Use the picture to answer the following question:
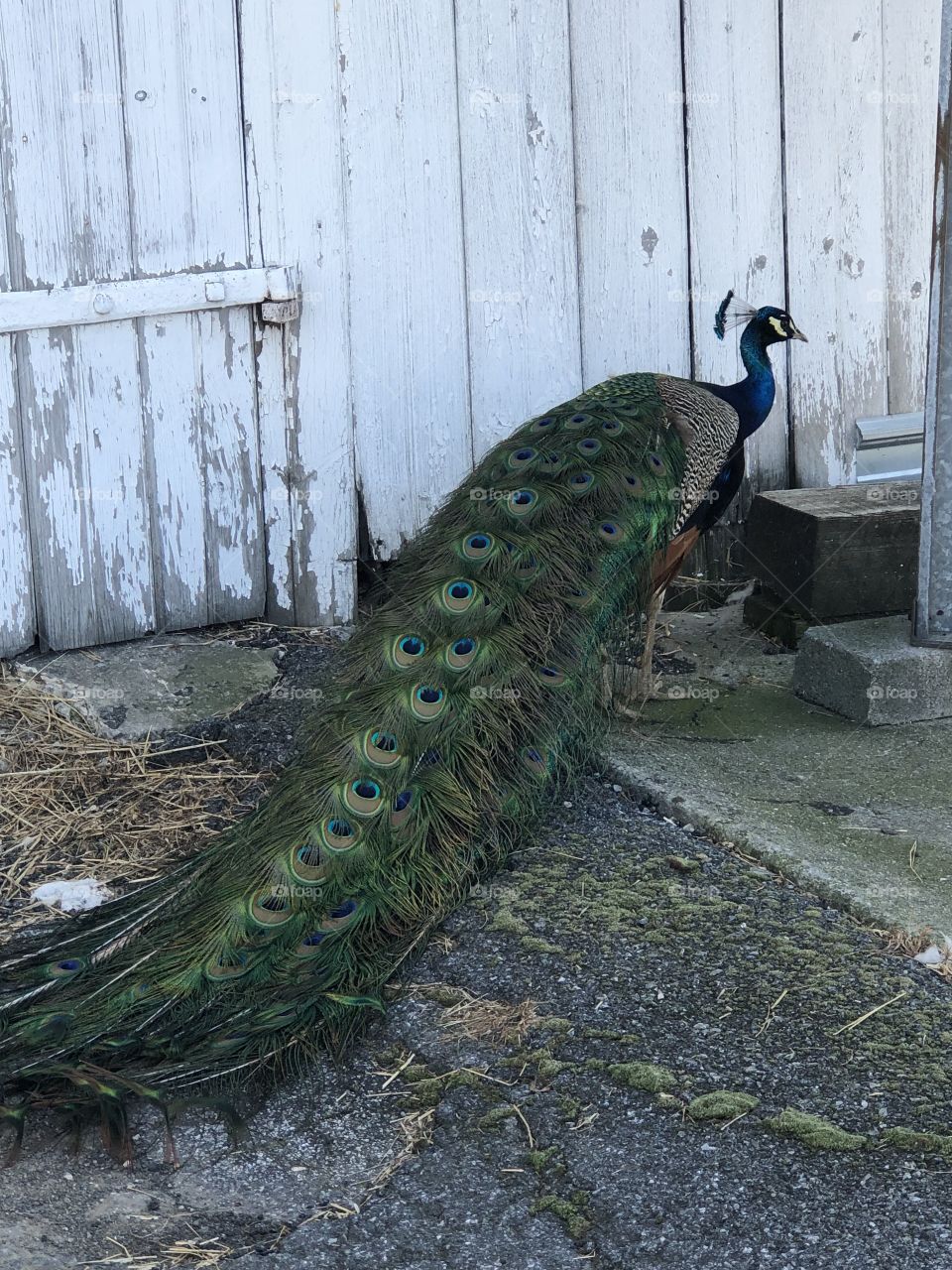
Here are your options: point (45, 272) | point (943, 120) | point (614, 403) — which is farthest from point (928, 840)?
point (45, 272)

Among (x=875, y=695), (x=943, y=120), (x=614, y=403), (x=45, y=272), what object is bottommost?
(x=875, y=695)

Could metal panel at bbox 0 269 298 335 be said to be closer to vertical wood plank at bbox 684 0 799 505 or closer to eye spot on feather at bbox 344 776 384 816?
vertical wood plank at bbox 684 0 799 505

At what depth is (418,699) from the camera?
143 inches

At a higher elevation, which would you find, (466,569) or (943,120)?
(943,120)

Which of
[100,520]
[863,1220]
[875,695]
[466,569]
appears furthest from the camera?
[100,520]

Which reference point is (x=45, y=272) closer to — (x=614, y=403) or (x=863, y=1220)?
(x=614, y=403)

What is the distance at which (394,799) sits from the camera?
342 cm

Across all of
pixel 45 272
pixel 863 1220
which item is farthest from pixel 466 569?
pixel 863 1220

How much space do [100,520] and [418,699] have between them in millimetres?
1631

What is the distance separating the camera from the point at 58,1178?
269 cm

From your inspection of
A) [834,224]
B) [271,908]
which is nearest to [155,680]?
[271,908]

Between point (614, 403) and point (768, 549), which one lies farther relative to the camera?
point (768, 549)

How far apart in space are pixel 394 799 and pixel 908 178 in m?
3.54

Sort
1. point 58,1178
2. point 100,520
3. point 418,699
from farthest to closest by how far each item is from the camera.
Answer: point 100,520
point 418,699
point 58,1178
